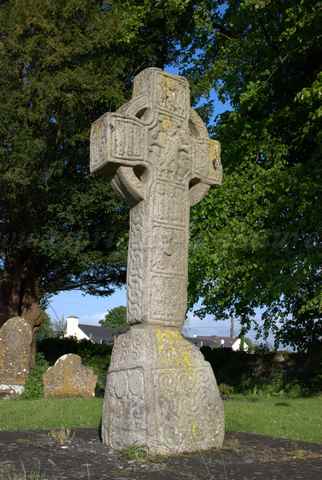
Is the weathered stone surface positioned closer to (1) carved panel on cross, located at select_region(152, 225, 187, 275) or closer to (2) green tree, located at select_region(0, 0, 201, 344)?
(2) green tree, located at select_region(0, 0, 201, 344)

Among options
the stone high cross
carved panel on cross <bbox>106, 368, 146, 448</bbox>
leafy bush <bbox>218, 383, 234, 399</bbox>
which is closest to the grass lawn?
carved panel on cross <bbox>106, 368, 146, 448</bbox>

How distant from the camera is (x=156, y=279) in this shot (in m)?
6.62

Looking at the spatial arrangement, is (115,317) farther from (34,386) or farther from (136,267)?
(136,267)

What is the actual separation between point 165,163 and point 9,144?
11.9 metres

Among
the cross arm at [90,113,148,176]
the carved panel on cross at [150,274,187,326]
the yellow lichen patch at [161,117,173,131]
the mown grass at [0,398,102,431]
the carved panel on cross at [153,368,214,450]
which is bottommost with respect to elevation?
the mown grass at [0,398,102,431]

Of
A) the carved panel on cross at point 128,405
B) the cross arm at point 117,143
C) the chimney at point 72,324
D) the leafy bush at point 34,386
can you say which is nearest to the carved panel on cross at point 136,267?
the cross arm at point 117,143

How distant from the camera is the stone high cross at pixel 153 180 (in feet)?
21.7

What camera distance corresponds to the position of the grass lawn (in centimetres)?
839

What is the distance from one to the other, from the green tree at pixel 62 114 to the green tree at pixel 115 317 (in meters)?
63.7

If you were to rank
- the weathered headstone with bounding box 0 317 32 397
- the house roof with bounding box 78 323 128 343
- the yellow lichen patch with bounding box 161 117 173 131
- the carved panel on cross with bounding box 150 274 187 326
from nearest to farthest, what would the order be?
the carved panel on cross with bounding box 150 274 187 326, the yellow lichen patch with bounding box 161 117 173 131, the weathered headstone with bounding box 0 317 32 397, the house roof with bounding box 78 323 128 343

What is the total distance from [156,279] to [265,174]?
876 centimetres

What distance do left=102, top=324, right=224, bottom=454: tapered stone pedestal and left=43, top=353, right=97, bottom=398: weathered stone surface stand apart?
8245 millimetres

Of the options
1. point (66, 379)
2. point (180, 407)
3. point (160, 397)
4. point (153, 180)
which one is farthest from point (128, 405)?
point (66, 379)

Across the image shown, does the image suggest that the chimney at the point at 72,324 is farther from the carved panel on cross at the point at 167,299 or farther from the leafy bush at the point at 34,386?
the carved panel on cross at the point at 167,299
